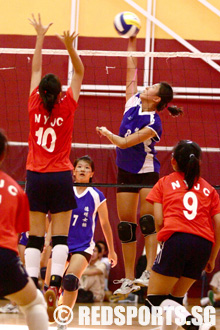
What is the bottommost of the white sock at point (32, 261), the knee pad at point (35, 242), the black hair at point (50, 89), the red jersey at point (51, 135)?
the white sock at point (32, 261)

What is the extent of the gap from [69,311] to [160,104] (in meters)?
2.43

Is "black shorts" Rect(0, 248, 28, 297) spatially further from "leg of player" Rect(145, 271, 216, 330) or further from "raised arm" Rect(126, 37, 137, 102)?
"raised arm" Rect(126, 37, 137, 102)

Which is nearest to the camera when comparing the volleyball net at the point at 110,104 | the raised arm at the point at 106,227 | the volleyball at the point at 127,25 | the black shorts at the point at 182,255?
the black shorts at the point at 182,255

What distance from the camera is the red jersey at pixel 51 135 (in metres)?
5.46

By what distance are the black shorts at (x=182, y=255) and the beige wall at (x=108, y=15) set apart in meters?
7.60

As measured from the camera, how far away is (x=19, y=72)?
11688mm

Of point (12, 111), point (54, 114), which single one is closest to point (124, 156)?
point (54, 114)

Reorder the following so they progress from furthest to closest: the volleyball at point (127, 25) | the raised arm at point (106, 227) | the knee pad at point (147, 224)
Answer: the raised arm at point (106, 227) → the volleyball at point (127, 25) → the knee pad at point (147, 224)

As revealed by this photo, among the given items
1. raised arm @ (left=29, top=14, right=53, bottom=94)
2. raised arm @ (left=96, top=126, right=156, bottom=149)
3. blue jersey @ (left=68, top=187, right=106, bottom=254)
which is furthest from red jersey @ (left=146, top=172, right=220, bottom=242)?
blue jersey @ (left=68, top=187, right=106, bottom=254)

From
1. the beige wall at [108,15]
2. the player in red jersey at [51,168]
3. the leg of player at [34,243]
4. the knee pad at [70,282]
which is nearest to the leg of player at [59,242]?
the player in red jersey at [51,168]

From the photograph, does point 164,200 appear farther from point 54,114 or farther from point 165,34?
point 165,34

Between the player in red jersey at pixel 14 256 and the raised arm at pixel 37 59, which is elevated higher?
the raised arm at pixel 37 59

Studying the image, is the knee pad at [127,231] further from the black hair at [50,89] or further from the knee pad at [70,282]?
the black hair at [50,89]

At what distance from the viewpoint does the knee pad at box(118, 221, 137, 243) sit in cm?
646
